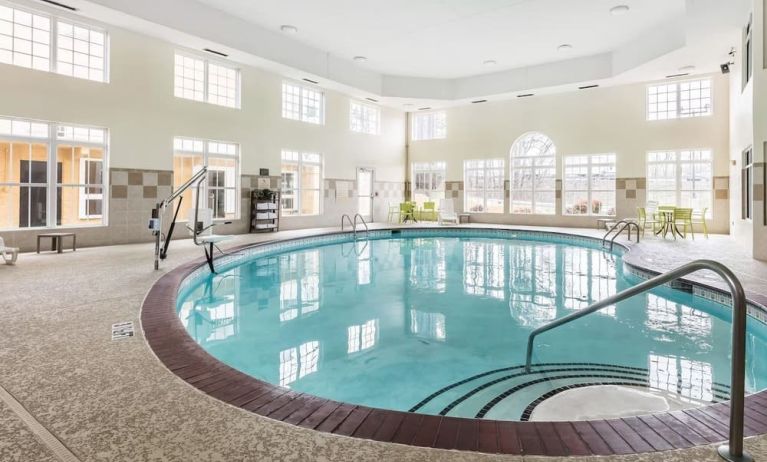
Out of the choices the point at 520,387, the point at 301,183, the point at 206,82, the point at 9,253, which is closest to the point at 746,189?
the point at 520,387

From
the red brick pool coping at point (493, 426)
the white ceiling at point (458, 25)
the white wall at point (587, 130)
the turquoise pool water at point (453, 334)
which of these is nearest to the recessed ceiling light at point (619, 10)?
the white ceiling at point (458, 25)

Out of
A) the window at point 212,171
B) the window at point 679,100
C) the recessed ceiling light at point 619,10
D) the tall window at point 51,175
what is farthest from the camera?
the window at point 679,100

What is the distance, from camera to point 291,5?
8.04 meters

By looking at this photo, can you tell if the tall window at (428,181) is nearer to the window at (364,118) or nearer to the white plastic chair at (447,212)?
the white plastic chair at (447,212)

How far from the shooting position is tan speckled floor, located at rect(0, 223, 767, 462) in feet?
4.94

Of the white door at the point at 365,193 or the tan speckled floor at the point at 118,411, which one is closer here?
the tan speckled floor at the point at 118,411

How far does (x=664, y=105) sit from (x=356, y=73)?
8096mm

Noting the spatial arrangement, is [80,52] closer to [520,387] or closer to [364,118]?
[364,118]

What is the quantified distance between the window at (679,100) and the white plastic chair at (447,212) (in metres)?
5.81

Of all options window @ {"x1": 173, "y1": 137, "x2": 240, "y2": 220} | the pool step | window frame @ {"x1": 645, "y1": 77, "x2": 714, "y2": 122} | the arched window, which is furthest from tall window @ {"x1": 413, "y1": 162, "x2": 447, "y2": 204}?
the pool step

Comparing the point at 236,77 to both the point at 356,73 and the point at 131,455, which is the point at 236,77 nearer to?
the point at 356,73

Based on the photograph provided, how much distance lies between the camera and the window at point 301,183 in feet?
37.1

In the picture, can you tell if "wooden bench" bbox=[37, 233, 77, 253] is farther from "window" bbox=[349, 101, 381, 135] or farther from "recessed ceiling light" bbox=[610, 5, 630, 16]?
"recessed ceiling light" bbox=[610, 5, 630, 16]

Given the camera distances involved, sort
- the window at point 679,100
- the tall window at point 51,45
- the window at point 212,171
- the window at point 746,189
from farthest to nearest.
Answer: the window at point 679,100
the window at point 212,171
the window at point 746,189
the tall window at point 51,45
